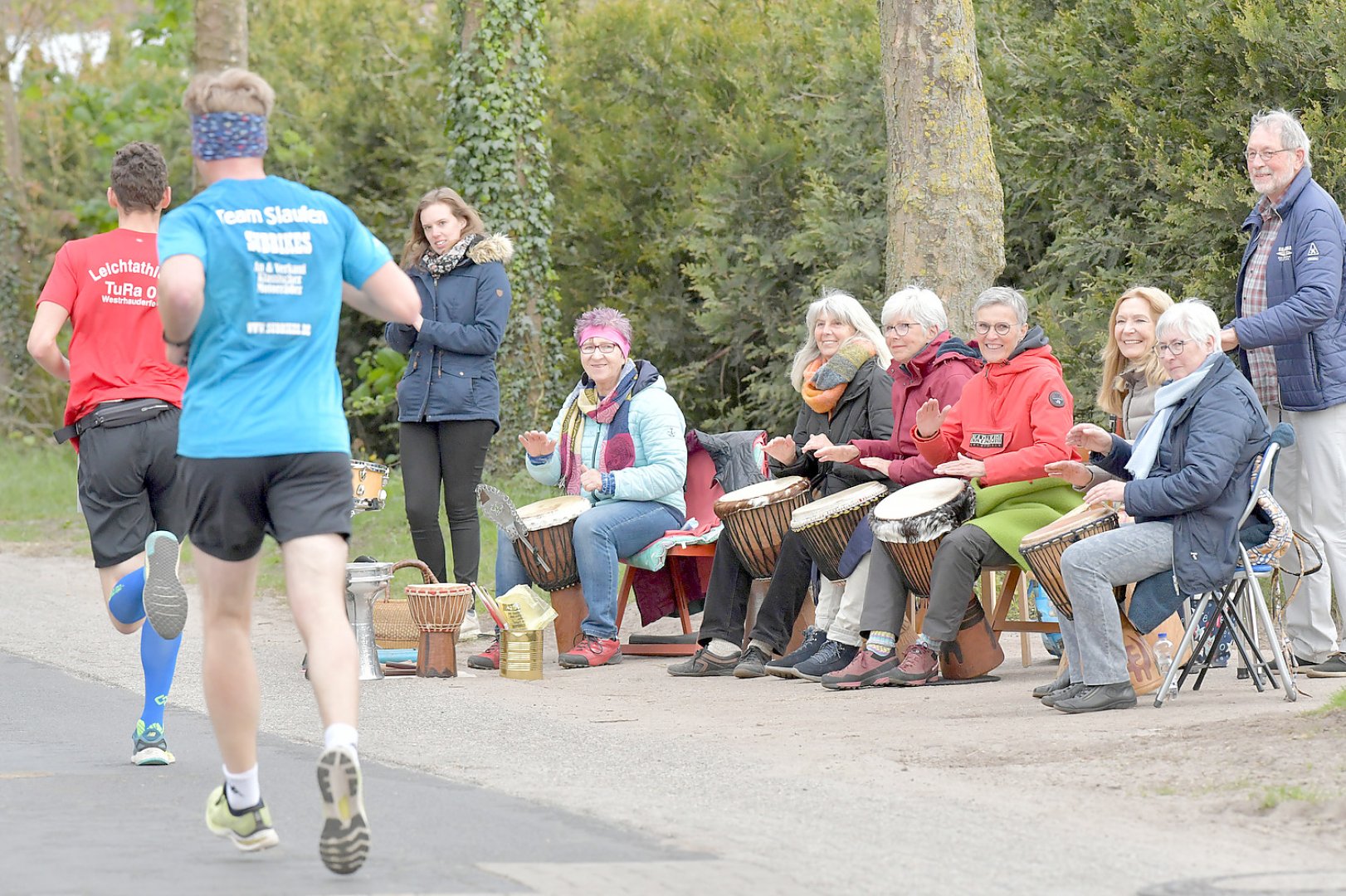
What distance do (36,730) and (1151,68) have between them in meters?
8.03

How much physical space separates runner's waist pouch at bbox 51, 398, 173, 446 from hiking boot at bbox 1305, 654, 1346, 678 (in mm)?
4854

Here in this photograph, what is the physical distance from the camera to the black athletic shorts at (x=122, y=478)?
21.6 feet

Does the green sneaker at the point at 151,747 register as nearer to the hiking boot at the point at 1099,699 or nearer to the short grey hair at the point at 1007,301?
the hiking boot at the point at 1099,699

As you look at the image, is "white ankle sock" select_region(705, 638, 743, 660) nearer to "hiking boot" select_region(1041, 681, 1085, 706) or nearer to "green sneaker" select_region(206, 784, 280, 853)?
"hiking boot" select_region(1041, 681, 1085, 706)

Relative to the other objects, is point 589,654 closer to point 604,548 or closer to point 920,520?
point 604,548

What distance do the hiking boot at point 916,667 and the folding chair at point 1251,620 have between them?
3.56 ft

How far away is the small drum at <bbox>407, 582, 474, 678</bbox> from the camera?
28.2 ft

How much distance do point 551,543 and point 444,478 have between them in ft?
2.70

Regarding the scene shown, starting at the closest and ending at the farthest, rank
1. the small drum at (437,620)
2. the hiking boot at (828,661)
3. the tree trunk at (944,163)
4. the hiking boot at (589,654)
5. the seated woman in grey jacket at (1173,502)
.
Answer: the seated woman in grey jacket at (1173,502) → the hiking boot at (828,661) → the small drum at (437,620) → the hiking boot at (589,654) → the tree trunk at (944,163)

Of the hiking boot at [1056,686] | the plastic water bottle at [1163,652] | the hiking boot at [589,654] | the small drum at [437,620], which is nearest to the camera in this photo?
the hiking boot at [1056,686]

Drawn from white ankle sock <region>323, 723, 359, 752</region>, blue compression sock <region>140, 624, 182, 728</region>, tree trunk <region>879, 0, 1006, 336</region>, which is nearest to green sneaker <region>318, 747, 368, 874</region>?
white ankle sock <region>323, 723, 359, 752</region>

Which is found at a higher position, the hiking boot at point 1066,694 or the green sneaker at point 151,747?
the green sneaker at point 151,747

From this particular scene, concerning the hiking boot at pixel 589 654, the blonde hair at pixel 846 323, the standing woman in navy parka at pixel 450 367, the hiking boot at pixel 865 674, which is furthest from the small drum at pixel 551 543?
the hiking boot at pixel 865 674

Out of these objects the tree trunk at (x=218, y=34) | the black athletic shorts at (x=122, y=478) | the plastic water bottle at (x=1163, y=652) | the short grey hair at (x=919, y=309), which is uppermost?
the tree trunk at (x=218, y=34)
